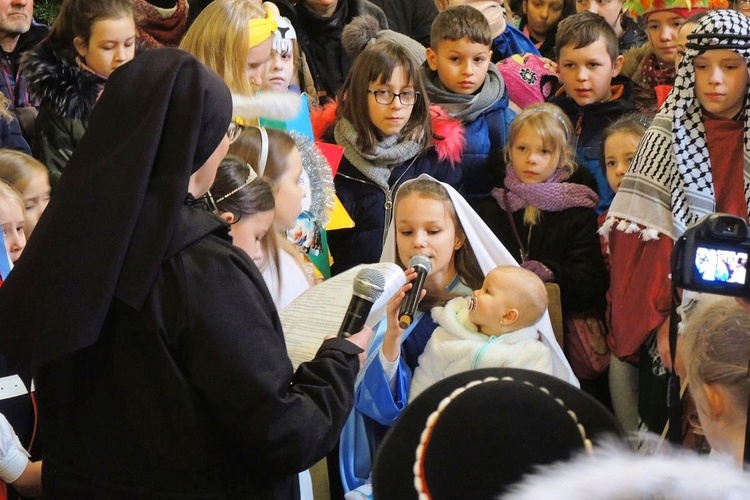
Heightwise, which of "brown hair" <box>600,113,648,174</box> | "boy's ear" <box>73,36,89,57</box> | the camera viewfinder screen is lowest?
the camera viewfinder screen

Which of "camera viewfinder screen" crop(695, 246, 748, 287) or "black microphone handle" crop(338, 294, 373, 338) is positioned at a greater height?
"camera viewfinder screen" crop(695, 246, 748, 287)

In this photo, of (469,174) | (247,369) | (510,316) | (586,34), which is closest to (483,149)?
(469,174)

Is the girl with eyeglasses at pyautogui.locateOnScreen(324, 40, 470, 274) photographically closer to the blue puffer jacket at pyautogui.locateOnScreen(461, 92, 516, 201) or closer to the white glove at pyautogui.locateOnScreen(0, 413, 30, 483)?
the blue puffer jacket at pyautogui.locateOnScreen(461, 92, 516, 201)

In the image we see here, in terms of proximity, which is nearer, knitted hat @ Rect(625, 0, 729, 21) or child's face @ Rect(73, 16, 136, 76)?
child's face @ Rect(73, 16, 136, 76)

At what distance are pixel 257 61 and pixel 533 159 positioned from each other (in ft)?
3.72

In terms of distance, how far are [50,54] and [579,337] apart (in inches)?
94.2

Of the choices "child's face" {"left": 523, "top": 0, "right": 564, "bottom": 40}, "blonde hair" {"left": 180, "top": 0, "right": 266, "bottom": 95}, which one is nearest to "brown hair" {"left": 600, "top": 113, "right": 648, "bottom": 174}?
"blonde hair" {"left": 180, "top": 0, "right": 266, "bottom": 95}

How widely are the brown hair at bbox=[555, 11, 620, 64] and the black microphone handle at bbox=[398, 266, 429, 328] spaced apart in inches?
83.5

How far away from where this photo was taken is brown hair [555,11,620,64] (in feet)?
15.2

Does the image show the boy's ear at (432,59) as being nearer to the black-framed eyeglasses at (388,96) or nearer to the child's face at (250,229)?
the black-framed eyeglasses at (388,96)

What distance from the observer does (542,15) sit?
19.7ft

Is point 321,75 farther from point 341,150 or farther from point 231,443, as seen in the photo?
point 231,443

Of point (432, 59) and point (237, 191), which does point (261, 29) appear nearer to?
point (432, 59)

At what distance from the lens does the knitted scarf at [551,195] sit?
161 inches
